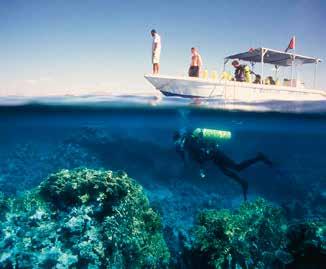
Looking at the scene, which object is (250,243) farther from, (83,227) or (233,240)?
(83,227)

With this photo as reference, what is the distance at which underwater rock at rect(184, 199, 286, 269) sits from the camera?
7.34 metres

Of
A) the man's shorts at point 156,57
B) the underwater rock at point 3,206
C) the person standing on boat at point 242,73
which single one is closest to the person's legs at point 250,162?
the person standing on boat at point 242,73

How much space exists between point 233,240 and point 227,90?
1031 cm

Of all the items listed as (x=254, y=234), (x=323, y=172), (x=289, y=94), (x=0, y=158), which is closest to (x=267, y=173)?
(x=323, y=172)

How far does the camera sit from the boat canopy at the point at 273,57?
17.1m

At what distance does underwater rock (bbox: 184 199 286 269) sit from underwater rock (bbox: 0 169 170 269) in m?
0.92

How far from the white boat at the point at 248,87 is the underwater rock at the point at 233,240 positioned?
801 cm

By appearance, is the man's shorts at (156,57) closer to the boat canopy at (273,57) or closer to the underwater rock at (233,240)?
the boat canopy at (273,57)

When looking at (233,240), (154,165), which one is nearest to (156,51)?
(233,240)

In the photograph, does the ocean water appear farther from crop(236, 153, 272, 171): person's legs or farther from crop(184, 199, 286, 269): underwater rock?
crop(184, 199, 286, 269): underwater rock

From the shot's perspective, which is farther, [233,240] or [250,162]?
[250,162]

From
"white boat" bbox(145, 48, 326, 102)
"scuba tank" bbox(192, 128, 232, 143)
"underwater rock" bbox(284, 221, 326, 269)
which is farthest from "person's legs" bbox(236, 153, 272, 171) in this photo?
"underwater rock" bbox(284, 221, 326, 269)

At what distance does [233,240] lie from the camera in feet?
24.6

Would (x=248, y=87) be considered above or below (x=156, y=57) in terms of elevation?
below
